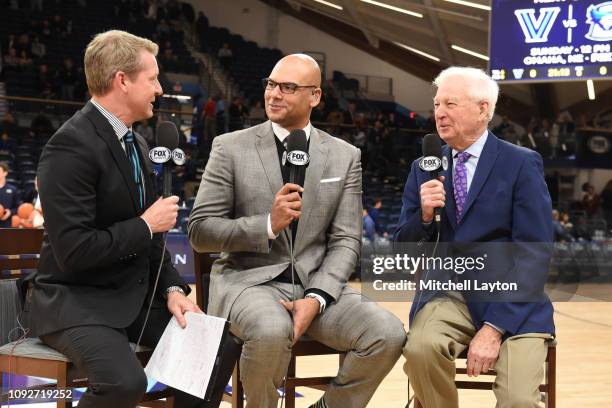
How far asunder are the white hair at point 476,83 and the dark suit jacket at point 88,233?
121 centimetres

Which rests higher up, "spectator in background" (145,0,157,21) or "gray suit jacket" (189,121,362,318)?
"spectator in background" (145,0,157,21)

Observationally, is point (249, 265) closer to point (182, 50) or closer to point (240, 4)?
point (182, 50)

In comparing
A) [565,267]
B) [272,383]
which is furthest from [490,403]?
[565,267]

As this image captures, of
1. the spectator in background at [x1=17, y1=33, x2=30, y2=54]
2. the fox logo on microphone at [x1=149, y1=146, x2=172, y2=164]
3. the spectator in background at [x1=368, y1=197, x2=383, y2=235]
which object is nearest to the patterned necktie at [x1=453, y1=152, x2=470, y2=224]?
the fox logo on microphone at [x1=149, y1=146, x2=172, y2=164]

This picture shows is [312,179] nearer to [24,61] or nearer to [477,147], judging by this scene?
[477,147]

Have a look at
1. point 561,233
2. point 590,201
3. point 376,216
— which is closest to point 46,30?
point 376,216

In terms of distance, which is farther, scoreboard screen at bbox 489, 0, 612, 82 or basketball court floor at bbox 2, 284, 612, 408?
scoreboard screen at bbox 489, 0, 612, 82

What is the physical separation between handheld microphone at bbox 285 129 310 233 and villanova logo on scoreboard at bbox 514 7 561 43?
6022mm

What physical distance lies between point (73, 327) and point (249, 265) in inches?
28.3

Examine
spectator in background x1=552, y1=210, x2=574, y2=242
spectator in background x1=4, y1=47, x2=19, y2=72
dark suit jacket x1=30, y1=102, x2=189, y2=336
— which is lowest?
spectator in background x1=552, y1=210, x2=574, y2=242

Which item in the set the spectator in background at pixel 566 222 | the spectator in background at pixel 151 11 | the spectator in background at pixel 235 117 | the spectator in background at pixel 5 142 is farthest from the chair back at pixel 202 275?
the spectator in background at pixel 151 11

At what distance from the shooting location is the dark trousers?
2.43 metres

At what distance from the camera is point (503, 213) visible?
287cm

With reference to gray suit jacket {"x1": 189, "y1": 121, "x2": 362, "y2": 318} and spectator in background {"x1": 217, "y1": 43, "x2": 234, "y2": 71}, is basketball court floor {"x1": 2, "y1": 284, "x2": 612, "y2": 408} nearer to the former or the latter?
gray suit jacket {"x1": 189, "y1": 121, "x2": 362, "y2": 318}
